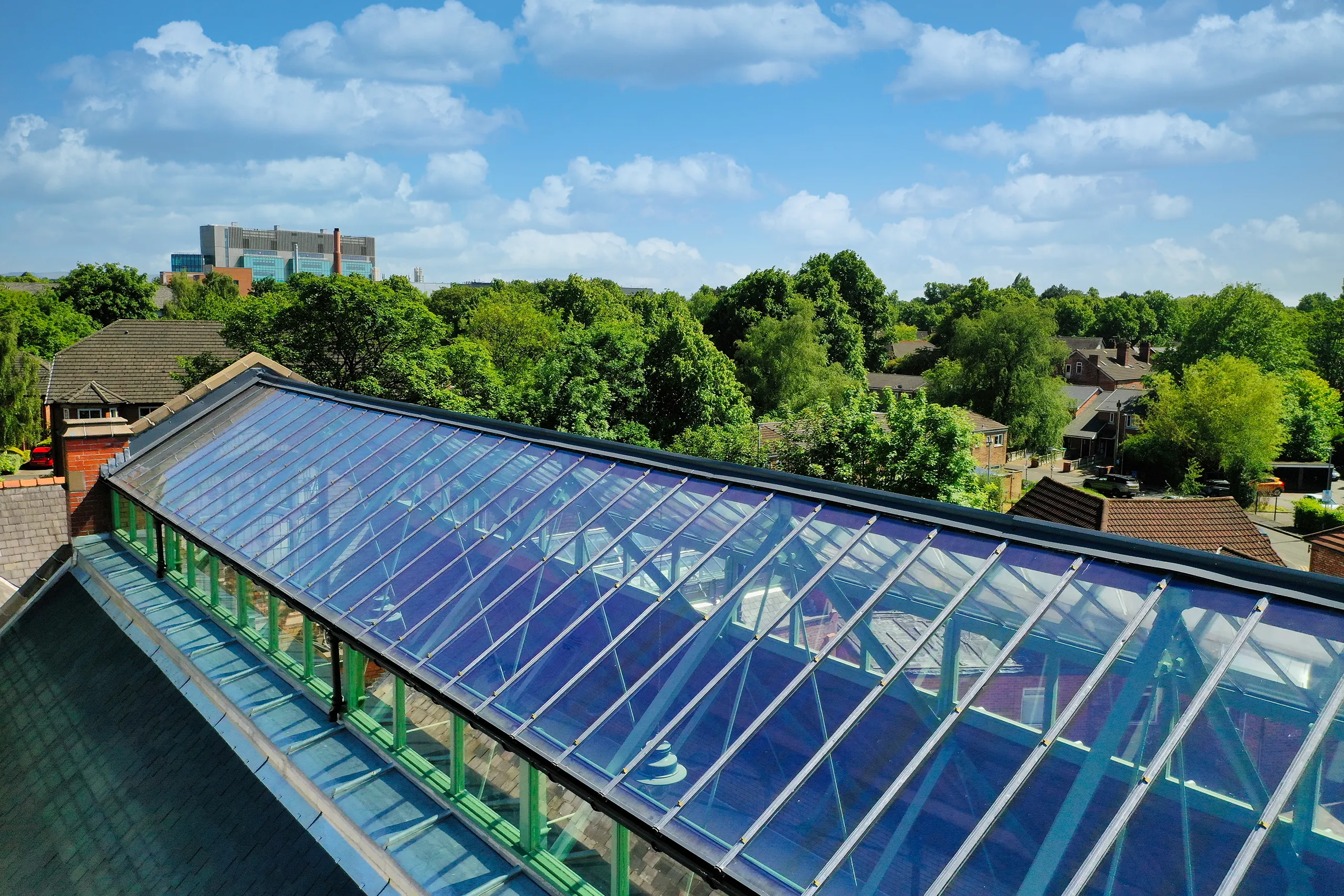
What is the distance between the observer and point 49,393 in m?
49.0

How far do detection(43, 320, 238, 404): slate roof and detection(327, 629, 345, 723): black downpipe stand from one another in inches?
1715

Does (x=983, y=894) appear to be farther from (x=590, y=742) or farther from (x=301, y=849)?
(x=301, y=849)

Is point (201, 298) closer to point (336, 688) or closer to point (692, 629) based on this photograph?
point (336, 688)

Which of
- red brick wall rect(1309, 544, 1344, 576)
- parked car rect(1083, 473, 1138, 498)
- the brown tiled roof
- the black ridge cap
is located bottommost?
parked car rect(1083, 473, 1138, 498)

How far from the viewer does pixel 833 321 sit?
2894 inches

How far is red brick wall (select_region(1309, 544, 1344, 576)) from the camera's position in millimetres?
24641

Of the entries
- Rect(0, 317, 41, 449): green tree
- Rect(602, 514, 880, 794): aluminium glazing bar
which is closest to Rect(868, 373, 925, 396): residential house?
Rect(0, 317, 41, 449): green tree

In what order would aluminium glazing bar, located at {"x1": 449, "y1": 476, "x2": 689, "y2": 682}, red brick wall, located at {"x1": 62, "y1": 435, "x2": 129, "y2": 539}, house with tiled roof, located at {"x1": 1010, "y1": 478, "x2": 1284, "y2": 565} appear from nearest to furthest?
1. aluminium glazing bar, located at {"x1": 449, "y1": 476, "x2": 689, "y2": 682}
2. red brick wall, located at {"x1": 62, "y1": 435, "x2": 129, "y2": 539}
3. house with tiled roof, located at {"x1": 1010, "y1": 478, "x2": 1284, "y2": 565}

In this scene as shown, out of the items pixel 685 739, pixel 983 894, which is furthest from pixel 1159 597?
pixel 685 739

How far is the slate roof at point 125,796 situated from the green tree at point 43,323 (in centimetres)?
4974

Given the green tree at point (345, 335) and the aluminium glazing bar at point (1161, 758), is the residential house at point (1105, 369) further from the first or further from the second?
the aluminium glazing bar at point (1161, 758)

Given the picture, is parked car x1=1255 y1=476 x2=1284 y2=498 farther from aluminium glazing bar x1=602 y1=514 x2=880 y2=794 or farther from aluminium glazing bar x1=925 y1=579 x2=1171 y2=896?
aluminium glazing bar x1=925 y1=579 x2=1171 y2=896

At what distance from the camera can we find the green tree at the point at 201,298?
91.9m

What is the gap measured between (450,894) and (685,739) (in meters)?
2.18
